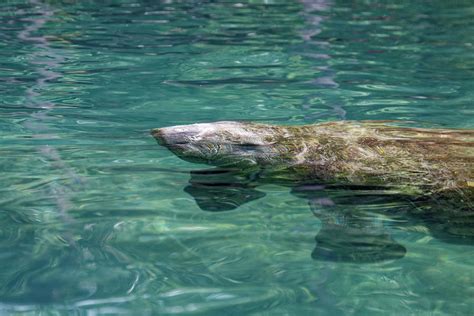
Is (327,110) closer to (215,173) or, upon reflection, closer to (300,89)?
(300,89)

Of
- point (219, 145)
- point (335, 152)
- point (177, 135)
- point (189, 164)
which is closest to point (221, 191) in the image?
point (219, 145)

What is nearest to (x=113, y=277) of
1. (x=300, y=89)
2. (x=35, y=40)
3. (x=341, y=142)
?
(x=341, y=142)

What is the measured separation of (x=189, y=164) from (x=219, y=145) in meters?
0.91

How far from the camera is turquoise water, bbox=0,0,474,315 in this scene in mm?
2912

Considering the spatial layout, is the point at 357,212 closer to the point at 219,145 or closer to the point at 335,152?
the point at 335,152

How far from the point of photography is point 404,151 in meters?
3.73

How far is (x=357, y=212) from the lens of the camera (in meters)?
3.65

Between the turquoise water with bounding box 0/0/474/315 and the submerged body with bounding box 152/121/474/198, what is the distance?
0.66 feet

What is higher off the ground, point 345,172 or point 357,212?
point 345,172

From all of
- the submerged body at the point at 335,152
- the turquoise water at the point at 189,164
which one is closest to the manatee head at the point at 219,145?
the submerged body at the point at 335,152

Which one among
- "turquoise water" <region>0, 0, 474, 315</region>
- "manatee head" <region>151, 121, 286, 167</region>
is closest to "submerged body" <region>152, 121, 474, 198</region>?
"manatee head" <region>151, 121, 286, 167</region>

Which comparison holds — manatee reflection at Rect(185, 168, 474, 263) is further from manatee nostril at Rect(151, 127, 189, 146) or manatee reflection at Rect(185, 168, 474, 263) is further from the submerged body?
manatee nostril at Rect(151, 127, 189, 146)

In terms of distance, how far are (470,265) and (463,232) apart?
0.97ft

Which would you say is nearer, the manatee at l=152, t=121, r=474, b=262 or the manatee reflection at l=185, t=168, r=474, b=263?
the manatee reflection at l=185, t=168, r=474, b=263
